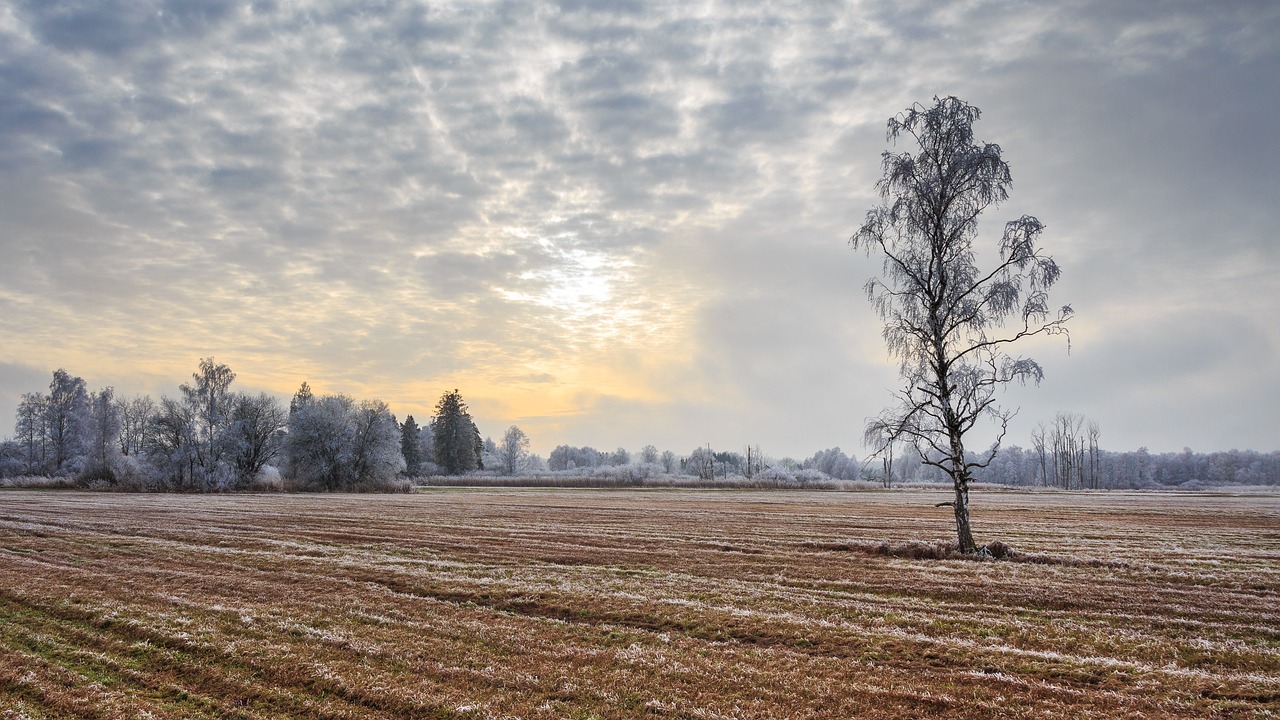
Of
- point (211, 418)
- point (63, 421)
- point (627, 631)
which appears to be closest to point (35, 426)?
point (63, 421)

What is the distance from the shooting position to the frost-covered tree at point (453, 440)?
426ft

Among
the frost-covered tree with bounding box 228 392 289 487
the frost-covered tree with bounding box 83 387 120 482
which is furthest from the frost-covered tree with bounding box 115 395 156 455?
the frost-covered tree with bounding box 228 392 289 487

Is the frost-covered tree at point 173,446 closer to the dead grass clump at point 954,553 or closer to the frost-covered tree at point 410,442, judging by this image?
the frost-covered tree at point 410,442

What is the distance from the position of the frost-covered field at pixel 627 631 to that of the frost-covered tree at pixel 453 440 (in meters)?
110

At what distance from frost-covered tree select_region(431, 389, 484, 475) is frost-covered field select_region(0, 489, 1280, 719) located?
110 meters

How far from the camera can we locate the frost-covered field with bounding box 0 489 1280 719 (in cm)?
791

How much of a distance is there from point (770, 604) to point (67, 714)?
1085 centimetres

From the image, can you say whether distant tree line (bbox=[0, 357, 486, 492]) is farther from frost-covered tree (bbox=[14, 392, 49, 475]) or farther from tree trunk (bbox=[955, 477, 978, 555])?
tree trunk (bbox=[955, 477, 978, 555])

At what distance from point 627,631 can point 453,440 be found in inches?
4964

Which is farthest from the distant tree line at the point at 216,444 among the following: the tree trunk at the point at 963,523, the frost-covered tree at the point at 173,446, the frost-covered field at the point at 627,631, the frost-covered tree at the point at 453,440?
the tree trunk at the point at 963,523

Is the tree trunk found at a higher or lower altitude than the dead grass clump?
higher

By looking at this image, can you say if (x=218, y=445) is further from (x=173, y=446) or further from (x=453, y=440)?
(x=453, y=440)

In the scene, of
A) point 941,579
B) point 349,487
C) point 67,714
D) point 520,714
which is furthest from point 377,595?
point 349,487

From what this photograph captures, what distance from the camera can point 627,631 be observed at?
11.0m
